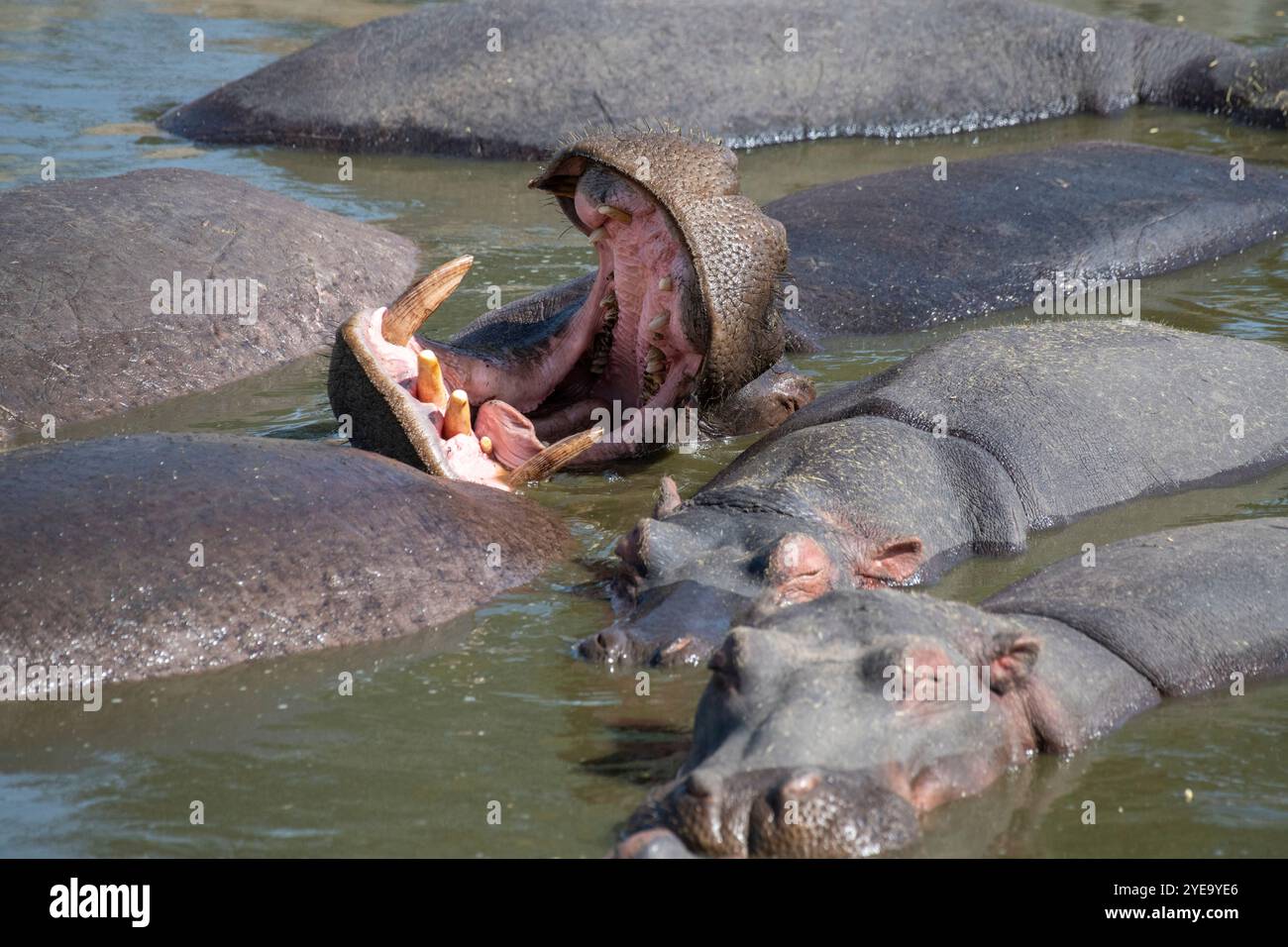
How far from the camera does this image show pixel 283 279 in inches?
357

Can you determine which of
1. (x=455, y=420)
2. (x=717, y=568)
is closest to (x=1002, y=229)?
(x=455, y=420)

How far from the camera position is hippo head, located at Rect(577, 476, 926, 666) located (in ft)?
18.1

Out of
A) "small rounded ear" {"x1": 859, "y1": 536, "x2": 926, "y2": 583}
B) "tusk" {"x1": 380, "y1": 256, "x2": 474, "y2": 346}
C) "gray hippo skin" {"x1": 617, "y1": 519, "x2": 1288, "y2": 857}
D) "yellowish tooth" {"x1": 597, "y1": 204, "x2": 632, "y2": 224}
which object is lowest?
"small rounded ear" {"x1": 859, "y1": 536, "x2": 926, "y2": 583}

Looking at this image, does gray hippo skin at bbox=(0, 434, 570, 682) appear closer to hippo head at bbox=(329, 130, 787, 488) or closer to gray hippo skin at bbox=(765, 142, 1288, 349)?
hippo head at bbox=(329, 130, 787, 488)

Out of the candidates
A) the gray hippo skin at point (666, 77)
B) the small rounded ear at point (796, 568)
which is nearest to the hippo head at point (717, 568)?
the small rounded ear at point (796, 568)

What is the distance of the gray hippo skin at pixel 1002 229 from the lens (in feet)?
31.1

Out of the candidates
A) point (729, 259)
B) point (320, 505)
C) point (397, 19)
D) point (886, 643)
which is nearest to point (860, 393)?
point (729, 259)

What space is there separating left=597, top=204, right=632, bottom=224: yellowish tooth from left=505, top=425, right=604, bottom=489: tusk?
0.79 meters

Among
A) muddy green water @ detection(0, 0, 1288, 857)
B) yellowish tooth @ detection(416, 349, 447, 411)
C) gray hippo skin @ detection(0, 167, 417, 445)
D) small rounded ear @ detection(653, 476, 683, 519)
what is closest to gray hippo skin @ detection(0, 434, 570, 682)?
muddy green water @ detection(0, 0, 1288, 857)

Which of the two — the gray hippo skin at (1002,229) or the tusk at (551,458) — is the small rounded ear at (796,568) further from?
the gray hippo skin at (1002,229)

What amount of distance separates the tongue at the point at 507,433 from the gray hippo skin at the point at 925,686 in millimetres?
2032
